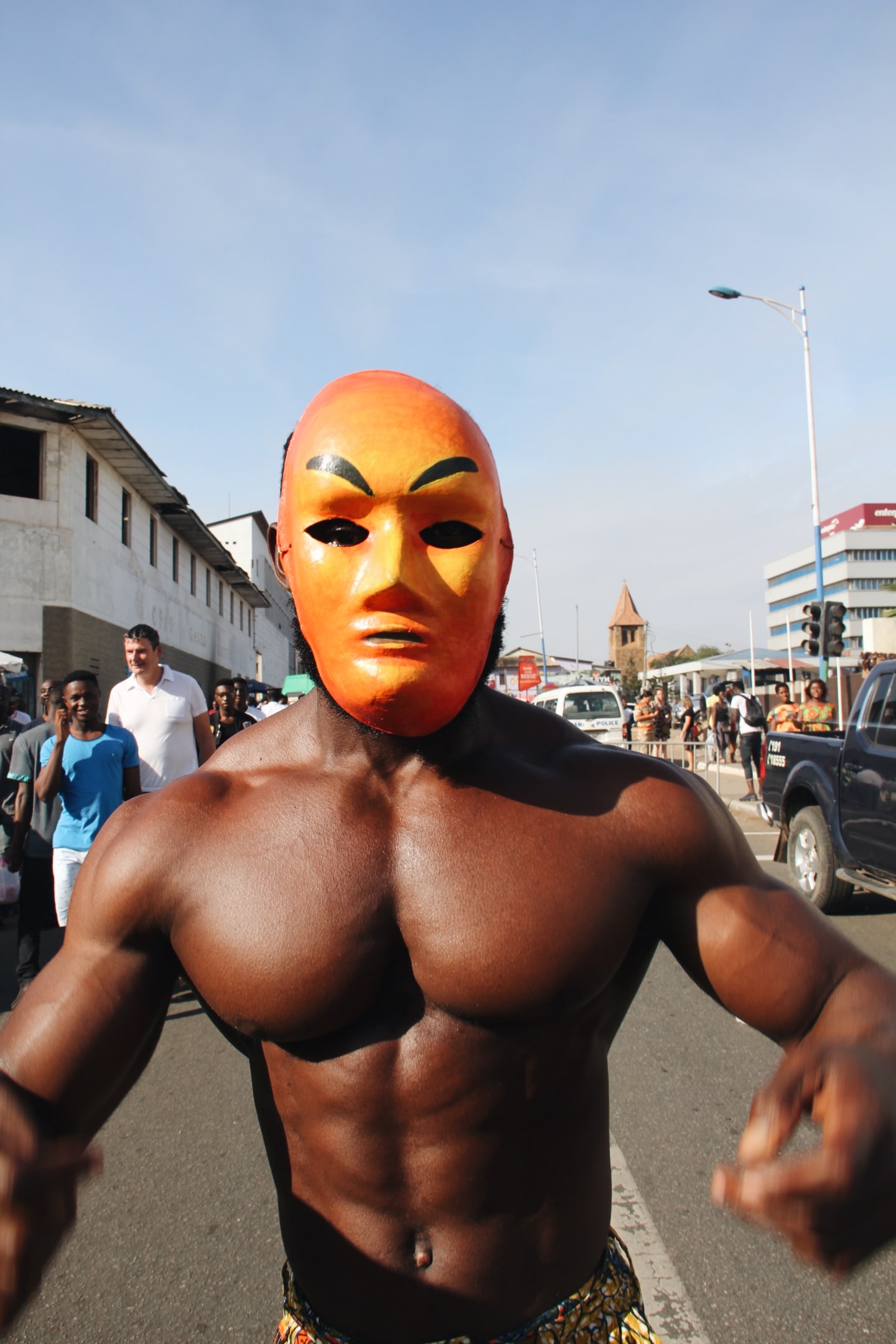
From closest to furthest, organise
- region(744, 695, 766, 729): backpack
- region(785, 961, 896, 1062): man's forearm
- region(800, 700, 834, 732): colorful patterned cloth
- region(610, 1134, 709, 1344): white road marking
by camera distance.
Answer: region(785, 961, 896, 1062): man's forearm → region(610, 1134, 709, 1344): white road marking → region(800, 700, 834, 732): colorful patterned cloth → region(744, 695, 766, 729): backpack

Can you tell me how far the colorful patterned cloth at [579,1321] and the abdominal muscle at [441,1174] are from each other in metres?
0.02

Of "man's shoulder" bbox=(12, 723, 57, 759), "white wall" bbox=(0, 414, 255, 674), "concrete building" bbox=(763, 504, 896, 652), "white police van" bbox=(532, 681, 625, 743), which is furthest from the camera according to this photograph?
"concrete building" bbox=(763, 504, 896, 652)

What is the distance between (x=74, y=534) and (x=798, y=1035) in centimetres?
1630

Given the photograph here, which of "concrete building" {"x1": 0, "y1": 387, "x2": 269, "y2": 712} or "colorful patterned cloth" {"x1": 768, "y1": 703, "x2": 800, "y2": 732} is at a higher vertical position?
"concrete building" {"x1": 0, "y1": 387, "x2": 269, "y2": 712}

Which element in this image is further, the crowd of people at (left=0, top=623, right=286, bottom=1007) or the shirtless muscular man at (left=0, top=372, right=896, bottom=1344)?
the crowd of people at (left=0, top=623, right=286, bottom=1007)

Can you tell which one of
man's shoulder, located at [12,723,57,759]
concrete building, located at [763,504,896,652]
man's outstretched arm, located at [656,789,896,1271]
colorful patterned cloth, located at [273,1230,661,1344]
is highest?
concrete building, located at [763,504,896,652]

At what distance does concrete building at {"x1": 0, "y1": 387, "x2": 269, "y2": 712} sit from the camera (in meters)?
15.0

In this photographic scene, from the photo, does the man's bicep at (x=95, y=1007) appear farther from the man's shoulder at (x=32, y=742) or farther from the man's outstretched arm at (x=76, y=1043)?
the man's shoulder at (x=32, y=742)

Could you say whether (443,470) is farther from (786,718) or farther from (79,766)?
(786,718)

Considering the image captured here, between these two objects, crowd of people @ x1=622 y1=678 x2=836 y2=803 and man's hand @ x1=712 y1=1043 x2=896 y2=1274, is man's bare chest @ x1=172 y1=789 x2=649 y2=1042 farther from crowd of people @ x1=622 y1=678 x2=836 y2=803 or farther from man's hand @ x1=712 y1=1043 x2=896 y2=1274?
crowd of people @ x1=622 y1=678 x2=836 y2=803

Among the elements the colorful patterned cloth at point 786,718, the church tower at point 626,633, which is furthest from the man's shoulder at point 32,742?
the church tower at point 626,633

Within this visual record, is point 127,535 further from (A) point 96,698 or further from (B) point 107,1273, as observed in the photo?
(B) point 107,1273

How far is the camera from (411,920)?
1281mm

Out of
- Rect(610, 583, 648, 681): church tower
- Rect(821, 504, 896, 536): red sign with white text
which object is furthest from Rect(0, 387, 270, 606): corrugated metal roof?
Rect(610, 583, 648, 681): church tower
